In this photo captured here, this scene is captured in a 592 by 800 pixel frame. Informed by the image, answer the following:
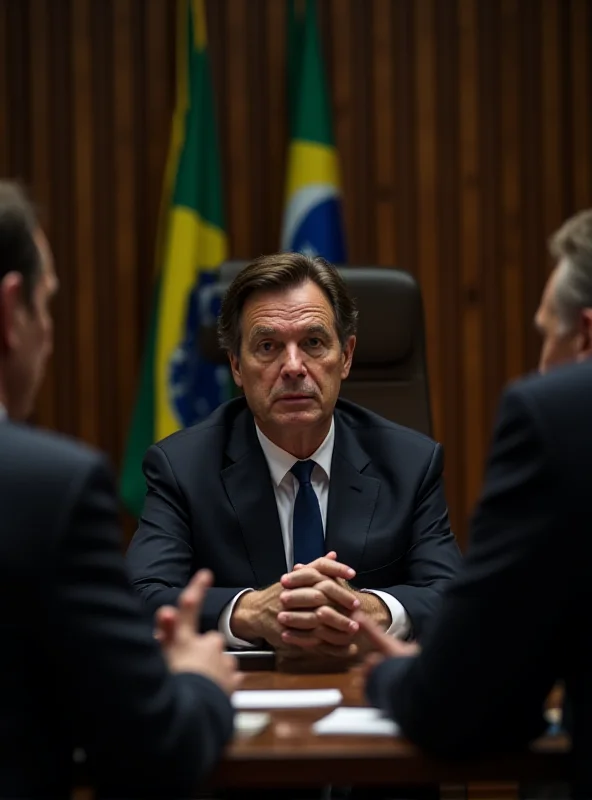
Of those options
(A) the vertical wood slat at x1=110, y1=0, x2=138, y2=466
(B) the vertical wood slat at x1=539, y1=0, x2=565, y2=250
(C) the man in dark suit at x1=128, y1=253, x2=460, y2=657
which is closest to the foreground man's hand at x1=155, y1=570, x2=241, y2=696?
(C) the man in dark suit at x1=128, y1=253, x2=460, y2=657

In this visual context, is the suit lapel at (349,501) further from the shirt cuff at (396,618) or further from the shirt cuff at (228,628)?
the shirt cuff at (228,628)

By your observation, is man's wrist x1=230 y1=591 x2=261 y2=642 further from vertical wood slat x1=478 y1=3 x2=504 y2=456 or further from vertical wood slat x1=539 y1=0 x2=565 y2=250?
vertical wood slat x1=539 y1=0 x2=565 y2=250

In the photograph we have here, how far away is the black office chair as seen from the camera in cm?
358

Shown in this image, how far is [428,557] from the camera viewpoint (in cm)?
286

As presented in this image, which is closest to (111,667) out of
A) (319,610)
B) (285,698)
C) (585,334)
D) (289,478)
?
(285,698)

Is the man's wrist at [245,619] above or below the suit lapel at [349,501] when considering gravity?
below

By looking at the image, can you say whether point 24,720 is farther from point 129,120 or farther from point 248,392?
point 129,120

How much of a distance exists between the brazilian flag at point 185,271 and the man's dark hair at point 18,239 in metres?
3.28

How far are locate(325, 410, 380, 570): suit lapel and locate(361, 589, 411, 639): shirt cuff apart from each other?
0.78 ft

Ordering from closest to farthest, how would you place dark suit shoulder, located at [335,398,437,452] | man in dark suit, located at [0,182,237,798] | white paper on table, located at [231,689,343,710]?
1. man in dark suit, located at [0,182,237,798]
2. white paper on table, located at [231,689,343,710]
3. dark suit shoulder, located at [335,398,437,452]

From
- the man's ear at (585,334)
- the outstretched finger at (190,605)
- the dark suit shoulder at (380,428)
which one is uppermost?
the man's ear at (585,334)

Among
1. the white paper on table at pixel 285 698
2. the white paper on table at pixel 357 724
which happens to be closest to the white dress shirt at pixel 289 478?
the white paper on table at pixel 285 698

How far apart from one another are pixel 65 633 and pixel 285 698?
0.71 m

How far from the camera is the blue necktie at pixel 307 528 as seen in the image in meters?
2.89
